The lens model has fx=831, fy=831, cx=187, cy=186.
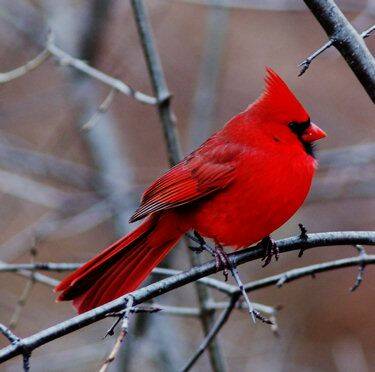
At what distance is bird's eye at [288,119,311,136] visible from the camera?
3141 millimetres

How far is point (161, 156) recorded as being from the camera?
23.3 ft

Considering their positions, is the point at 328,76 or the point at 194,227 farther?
the point at 328,76

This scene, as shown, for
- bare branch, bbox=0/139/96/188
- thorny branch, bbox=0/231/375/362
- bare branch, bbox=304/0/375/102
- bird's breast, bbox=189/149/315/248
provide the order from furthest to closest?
bare branch, bbox=0/139/96/188 → bird's breast, bbox=189/149/315/248 → bare branch, bbox=304/0/375/102 → thorny branch, bbox=0/231/375/362

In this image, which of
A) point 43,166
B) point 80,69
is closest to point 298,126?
point 80,69

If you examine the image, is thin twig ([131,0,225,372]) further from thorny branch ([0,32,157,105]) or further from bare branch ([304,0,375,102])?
bare branch ([304,0,375,102])

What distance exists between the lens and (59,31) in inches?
208

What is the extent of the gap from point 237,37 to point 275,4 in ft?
6.27

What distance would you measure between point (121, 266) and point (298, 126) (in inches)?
33.6

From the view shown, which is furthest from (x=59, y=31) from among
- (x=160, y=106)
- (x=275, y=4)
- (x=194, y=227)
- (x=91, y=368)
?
(x=194, y=227)

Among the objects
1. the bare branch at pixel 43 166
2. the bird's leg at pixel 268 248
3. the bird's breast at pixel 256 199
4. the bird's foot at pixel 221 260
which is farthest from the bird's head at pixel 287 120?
the bare branch at pixel 43 166

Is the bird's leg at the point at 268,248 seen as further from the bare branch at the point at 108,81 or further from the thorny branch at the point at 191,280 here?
the bare branch at the point at 108,81

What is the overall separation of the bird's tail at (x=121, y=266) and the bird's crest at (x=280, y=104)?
563 millimetres

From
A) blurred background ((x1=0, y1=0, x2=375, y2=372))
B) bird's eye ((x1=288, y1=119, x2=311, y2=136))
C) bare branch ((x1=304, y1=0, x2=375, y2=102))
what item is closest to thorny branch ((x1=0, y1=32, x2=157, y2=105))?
blurred background ((x1=0, y1=0, x2=375, y2=372))

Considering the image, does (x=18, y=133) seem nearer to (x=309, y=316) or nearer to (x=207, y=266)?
(x=309, y=316)
